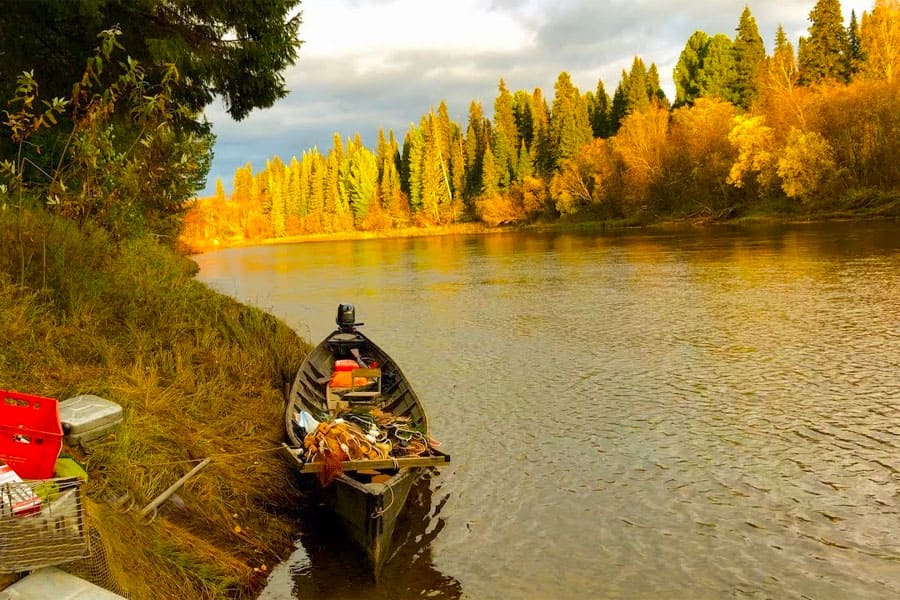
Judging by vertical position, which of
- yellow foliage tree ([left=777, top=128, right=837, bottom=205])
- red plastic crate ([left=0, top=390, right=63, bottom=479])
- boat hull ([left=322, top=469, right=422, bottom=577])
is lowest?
boat hull ([left=322, top=469, right=422, bottom=577])

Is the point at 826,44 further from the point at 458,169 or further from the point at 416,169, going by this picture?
the point at 416,169

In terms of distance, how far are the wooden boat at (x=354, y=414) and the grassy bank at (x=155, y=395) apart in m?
0.49

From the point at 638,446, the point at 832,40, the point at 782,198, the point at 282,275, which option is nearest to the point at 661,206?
the point at 782,198

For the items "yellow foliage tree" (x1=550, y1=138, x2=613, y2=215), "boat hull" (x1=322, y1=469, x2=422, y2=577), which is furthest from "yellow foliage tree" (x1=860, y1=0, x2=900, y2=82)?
"boat hull" (x1=322, y1=469, x2=422, y2=577)

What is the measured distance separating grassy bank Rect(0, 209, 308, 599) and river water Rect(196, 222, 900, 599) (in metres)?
0.59

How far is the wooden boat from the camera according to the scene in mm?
6176

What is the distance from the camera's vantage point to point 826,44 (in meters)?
57.1

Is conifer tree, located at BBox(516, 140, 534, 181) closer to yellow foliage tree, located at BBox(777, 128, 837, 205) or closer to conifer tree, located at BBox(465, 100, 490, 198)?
conifer tree, located at BBox(465, 100, 490, 198)

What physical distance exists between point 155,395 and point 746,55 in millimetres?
70228

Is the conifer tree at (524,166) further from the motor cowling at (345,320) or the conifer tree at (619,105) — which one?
the motor cowling at (345,320)

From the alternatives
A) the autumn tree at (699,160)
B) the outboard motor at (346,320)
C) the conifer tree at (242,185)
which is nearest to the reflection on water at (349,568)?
the outboard motor at (346,320)

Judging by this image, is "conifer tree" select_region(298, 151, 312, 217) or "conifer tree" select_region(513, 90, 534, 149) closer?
"conifer tree" select_region(513, 90, 534, 149)

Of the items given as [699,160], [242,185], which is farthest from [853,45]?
[242,185]

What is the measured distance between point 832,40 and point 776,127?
50.2ft
